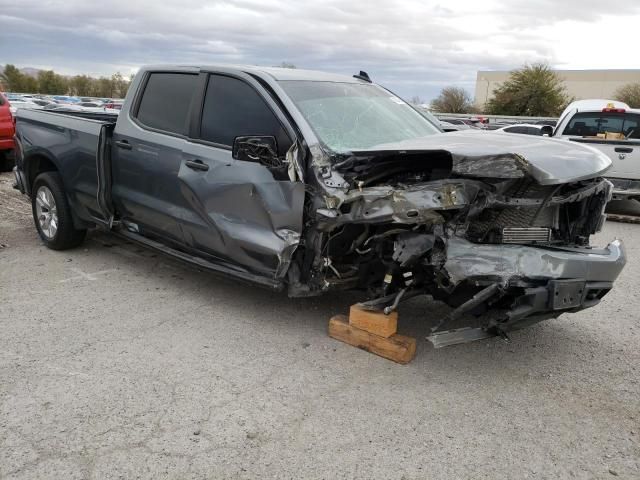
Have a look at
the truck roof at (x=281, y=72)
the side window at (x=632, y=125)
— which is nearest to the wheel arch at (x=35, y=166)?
the truck roof at (x=281, y=72)

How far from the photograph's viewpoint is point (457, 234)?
11.9ft

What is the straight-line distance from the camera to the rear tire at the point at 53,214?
6004 mm

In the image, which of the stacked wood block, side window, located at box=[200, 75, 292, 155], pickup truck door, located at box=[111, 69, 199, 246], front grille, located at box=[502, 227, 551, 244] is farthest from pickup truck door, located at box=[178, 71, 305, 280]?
front grille, located at box=[502, 227, 551, 244]

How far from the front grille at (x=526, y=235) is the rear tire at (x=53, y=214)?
14.7 ft

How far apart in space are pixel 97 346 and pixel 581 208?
3.51m

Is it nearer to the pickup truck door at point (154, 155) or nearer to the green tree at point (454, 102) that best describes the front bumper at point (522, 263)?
the pickup truck door at point (154, 155)

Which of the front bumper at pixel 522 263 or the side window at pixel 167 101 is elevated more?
the side window at pixel 167 101

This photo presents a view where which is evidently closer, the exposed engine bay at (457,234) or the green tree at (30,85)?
the exposed engine bay at (457,234)

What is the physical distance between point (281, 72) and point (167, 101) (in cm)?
111

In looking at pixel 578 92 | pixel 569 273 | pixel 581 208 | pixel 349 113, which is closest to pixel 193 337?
pixel 349 113

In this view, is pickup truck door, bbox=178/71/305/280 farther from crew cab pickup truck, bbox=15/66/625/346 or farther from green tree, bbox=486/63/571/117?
green tree, bbox=486/63/571/117

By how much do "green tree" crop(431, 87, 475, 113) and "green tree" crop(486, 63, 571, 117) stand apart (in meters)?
5.53

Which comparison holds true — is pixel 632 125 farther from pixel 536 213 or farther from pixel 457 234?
pixel 457 234

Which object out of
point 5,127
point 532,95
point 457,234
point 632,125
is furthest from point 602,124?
point 532,95
